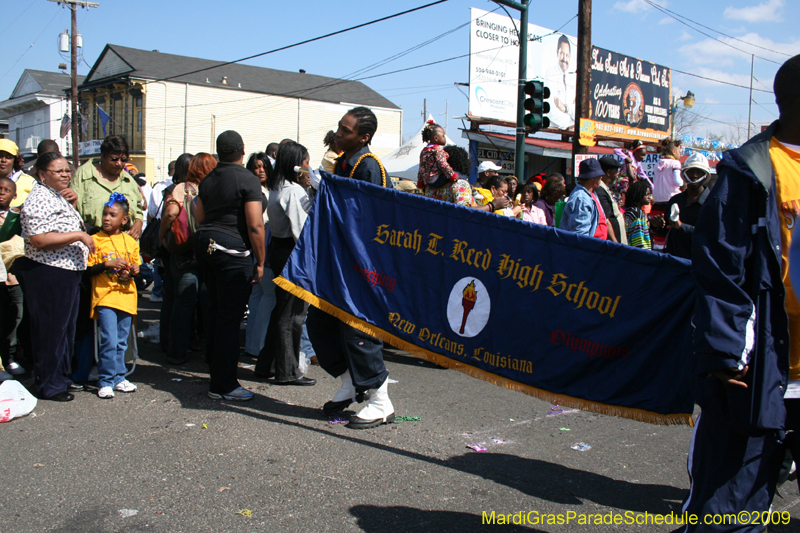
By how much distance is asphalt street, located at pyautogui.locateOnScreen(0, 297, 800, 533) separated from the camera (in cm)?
305

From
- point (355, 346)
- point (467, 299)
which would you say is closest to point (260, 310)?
point (355, 346)

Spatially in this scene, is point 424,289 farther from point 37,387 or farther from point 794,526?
point 37,387

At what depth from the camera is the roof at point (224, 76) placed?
140 ft

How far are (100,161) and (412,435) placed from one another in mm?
3973

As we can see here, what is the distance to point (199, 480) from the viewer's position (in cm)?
340

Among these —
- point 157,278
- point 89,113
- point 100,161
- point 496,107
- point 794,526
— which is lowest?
point 794,526

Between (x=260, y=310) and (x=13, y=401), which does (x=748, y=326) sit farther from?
(x=260, y=310)

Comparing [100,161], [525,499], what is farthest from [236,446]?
[100,161]

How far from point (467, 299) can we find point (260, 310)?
109 inches

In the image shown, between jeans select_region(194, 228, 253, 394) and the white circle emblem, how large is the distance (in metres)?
1.74

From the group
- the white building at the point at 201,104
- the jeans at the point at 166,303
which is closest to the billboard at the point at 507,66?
the jeans at the point at 166,303

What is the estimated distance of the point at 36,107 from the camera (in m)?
53.8

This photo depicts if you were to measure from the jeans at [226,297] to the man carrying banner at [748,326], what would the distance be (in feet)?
11.2

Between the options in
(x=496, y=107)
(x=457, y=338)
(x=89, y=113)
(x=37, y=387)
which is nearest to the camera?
(x=457, y=338)
